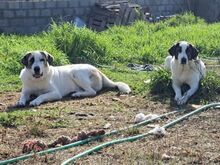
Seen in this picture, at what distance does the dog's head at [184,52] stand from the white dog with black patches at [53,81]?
875mm

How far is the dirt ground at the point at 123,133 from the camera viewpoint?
4.71 m

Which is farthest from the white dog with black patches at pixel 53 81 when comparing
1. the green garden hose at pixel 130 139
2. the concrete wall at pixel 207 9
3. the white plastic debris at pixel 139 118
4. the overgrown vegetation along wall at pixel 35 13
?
the concrete wall at pixel 207 9

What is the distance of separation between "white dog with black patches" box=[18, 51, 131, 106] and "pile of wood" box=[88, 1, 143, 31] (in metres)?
6.70

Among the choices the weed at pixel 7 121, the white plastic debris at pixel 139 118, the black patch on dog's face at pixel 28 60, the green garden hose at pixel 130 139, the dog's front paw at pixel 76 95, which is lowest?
the dog's front paw at pixel 76 95

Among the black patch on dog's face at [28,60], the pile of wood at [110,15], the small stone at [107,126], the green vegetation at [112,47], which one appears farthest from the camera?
the pile of wood at [110,15]

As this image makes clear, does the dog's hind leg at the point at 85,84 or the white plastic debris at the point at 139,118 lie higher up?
the white plastic debris at the point at 139,118

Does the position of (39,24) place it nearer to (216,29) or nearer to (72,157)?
(216,29)

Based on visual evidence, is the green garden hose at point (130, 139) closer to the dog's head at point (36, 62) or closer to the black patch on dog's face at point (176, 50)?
the black patch on dog's face at point (176, 50)

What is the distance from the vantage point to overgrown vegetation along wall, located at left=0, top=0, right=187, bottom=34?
1320cm

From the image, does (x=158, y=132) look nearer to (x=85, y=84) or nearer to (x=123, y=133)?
(x=123, y=133)

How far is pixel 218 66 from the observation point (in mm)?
→ 9930

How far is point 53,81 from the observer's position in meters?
7.54

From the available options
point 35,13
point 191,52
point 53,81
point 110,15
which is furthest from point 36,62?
point 110,15

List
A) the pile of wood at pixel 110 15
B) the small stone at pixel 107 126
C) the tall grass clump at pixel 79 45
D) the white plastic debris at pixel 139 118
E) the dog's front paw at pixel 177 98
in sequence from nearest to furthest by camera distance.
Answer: the small stone at pixel 107 126
the white plastic debris at pixel 139 118
the dog's front paw at pixel 177 98
the tall grass clump at pixel 79 45
the pile of wood at pixel 110 15
